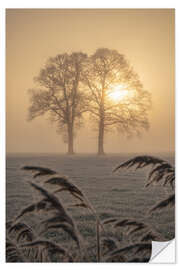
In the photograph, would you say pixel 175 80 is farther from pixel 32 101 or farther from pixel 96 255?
pixel 96 255

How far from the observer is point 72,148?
8.52ft

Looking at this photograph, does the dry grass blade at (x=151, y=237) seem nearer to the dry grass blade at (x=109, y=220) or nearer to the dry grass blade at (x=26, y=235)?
the dry grass blade at (x=109, y=220)

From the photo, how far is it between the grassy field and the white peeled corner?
0.20 ft

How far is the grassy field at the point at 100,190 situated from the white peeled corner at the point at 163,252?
6 cm

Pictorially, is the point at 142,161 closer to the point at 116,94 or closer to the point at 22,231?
the point at 116,94

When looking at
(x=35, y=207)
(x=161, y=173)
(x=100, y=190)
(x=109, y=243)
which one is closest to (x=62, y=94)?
(x=100, y=190)

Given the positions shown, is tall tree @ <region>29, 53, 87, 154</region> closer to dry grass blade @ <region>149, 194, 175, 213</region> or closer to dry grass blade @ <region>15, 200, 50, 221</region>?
dry grass blade @ <region>15, 200, 50, 221</region>

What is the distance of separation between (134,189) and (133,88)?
0.90 m

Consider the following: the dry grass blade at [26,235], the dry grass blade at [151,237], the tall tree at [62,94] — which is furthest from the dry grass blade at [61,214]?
the dry grass blade at [151,237]

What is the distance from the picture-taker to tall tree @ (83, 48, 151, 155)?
261 cm

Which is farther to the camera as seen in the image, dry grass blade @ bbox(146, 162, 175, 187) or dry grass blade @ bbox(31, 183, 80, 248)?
dry grass blade @ bbox(146, 162, 175, 187)

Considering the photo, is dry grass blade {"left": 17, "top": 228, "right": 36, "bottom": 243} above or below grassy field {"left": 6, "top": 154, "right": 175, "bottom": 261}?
below

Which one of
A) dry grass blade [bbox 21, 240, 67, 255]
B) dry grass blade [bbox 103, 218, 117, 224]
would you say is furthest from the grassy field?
dry grass blade [bbox 21, 240, 67, 255]

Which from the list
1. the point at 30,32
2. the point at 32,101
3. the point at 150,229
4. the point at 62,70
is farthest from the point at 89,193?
the point at 30,32
